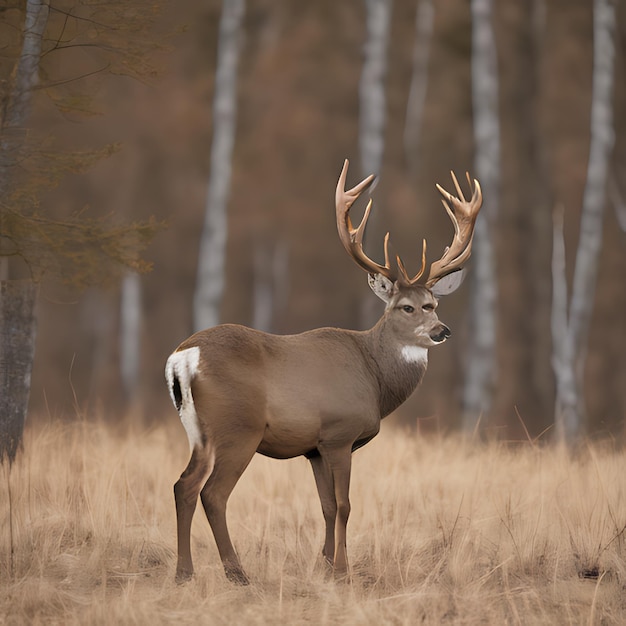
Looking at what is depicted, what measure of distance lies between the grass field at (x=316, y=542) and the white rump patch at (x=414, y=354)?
4.03 ft

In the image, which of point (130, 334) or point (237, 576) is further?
point (130, 334)

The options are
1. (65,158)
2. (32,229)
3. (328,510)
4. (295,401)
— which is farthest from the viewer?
(65,158)

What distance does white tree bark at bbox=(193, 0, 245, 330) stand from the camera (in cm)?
1284

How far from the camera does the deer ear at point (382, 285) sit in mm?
6787

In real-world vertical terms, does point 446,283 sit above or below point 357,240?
below

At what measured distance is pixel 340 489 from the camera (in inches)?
245

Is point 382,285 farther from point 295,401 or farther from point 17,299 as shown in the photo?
point 17,299

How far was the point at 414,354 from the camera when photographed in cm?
669

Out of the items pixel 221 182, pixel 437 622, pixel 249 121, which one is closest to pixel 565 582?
pixel 437 622

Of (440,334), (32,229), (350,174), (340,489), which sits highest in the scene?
(350,174)

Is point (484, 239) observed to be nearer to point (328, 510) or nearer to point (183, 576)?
point (328, 510)

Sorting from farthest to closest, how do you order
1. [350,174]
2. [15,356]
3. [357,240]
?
[350,174], [15,356], [357,240]

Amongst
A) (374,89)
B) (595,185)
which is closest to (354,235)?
(374,89)

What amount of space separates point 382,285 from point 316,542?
6.09 ft
